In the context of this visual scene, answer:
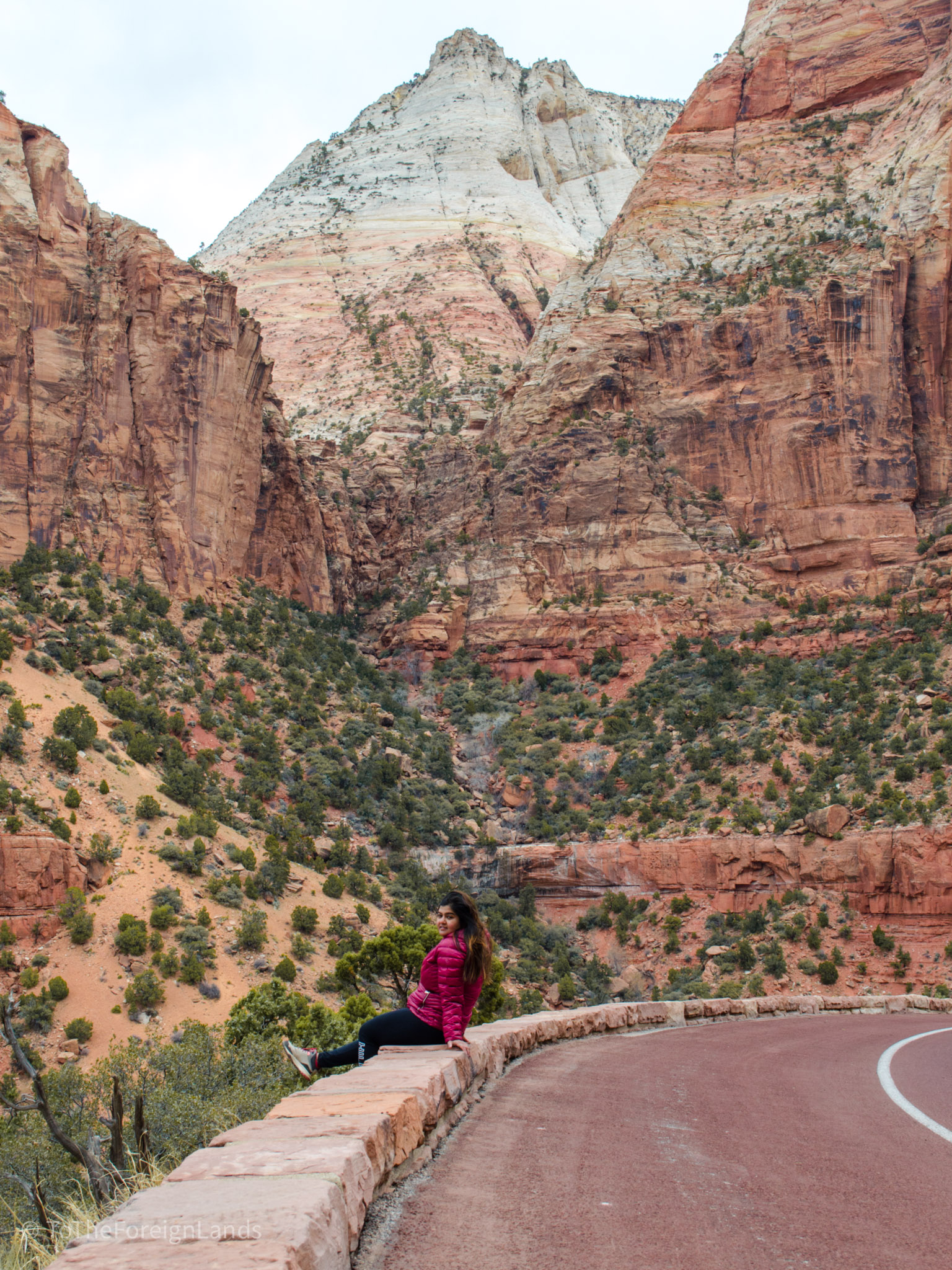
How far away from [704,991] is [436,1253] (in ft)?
98.9

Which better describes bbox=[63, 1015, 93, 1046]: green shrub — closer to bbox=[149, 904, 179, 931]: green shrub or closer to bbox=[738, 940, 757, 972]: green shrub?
bbox=[149, 904, 179, 931]: green shrub

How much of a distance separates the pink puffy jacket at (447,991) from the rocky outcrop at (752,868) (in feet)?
100

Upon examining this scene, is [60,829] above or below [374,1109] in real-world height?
below

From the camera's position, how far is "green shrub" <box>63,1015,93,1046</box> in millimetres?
22250

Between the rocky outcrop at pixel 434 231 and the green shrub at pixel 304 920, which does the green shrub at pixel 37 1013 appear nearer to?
the green shrub at pixel 304 920

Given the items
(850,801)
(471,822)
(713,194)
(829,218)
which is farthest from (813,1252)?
(713,194)

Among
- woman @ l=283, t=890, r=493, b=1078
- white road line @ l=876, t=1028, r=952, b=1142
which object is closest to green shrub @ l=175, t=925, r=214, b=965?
white road line @ l=876, t=1028, r=952, b=1142

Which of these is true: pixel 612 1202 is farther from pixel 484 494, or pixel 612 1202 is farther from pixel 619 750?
pixel 484 494

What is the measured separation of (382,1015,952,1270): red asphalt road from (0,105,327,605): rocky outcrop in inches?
1566

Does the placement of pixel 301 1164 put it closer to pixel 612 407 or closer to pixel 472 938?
pixel 472 938

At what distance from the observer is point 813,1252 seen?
3.87 m

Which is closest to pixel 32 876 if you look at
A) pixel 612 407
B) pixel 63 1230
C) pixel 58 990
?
pixel 58 990

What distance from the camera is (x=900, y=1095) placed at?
8.17m

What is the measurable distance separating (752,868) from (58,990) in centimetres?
2501
